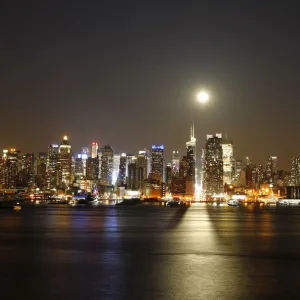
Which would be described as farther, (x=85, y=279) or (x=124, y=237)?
(x=124, y=237)

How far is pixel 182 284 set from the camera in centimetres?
1959

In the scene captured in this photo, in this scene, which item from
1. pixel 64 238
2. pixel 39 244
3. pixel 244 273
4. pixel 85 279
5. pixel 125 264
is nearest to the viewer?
pixel 85 279

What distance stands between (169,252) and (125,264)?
17.7 ft

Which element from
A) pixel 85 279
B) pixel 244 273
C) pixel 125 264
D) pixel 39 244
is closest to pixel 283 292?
pixel 244 273

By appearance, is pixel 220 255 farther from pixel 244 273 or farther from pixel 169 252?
pixel 244 273

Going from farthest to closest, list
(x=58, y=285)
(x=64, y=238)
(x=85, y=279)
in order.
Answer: (x=64, y=238), (x=85, y=279), (x=58, y=285)

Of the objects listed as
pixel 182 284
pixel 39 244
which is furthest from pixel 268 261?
pixel 39 244

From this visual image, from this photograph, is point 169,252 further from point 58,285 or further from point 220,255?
point 58,285

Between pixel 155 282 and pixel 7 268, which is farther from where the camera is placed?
pixel 7 268

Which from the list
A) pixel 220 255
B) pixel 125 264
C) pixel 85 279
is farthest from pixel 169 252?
pixel 85 279

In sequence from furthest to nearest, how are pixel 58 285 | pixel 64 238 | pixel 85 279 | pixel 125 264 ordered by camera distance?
pixel 64 238 < pixel 125 264 < pixel 85 279 < pixel 58 285

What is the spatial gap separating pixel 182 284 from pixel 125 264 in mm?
6050

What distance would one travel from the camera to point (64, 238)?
38906 mm

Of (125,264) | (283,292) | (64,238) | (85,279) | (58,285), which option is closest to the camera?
(283,292)
